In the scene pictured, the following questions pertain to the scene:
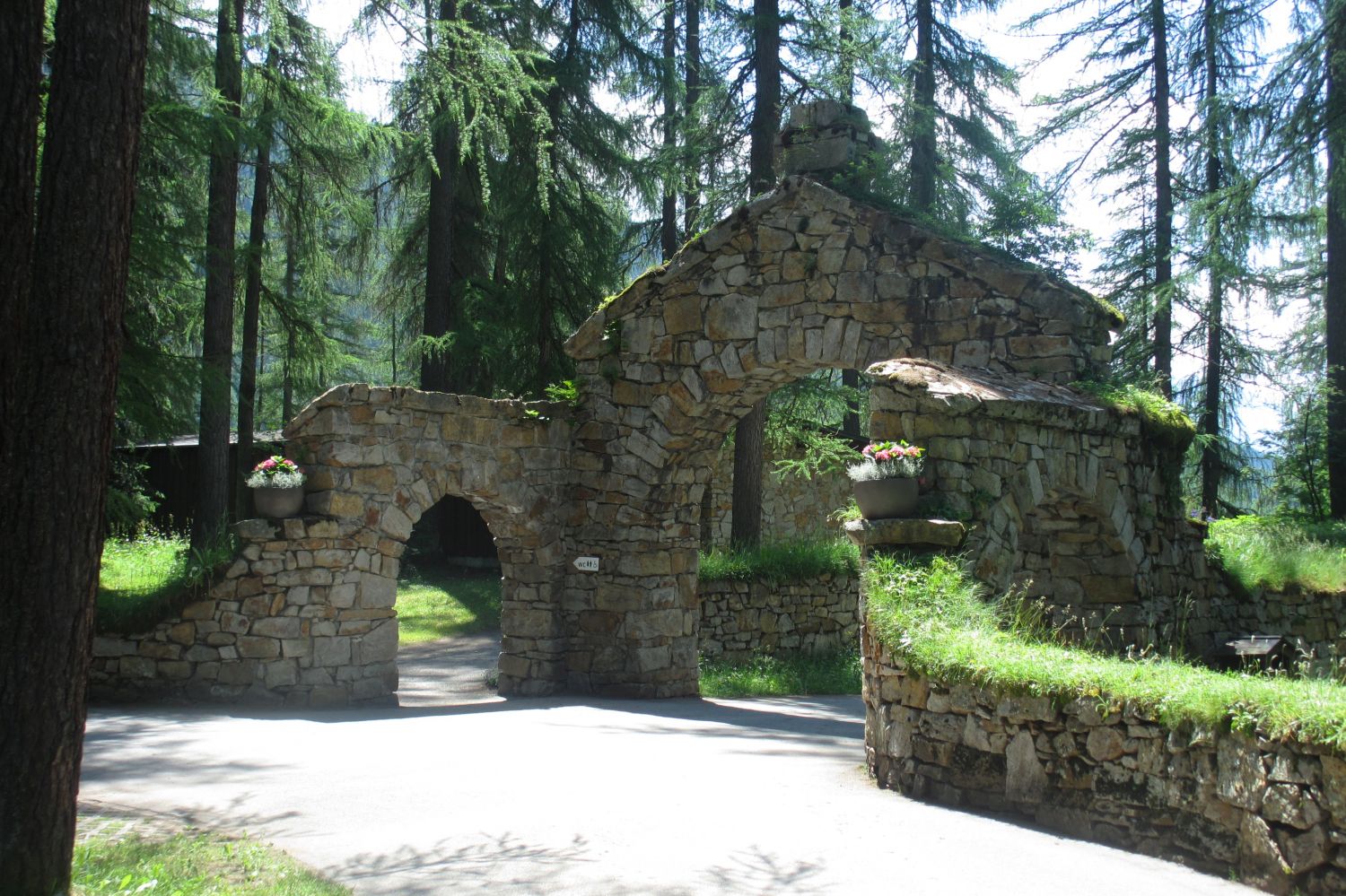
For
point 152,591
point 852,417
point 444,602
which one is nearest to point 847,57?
point 852,417

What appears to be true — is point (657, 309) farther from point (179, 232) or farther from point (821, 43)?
point (821, 43)

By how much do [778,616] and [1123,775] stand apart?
937cm

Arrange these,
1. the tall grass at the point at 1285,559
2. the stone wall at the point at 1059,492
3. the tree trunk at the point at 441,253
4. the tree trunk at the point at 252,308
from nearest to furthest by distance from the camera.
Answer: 1. the stone wall at the point at 1059,492
2. the tall grass at the point at 1285,559
3. the tree trunk at the point at 252,308
4. the tree trunk at the point at 441,253

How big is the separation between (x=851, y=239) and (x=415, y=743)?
6.26m

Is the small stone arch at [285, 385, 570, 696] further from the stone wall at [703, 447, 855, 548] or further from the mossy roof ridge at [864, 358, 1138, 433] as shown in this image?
the stone wall at [703, 447, 855, 548]

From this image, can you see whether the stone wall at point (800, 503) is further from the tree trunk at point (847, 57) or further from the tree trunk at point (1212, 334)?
the tree trunk at point (847, 57)

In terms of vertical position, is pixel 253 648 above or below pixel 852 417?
below

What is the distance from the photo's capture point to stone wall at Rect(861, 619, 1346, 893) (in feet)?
13.9

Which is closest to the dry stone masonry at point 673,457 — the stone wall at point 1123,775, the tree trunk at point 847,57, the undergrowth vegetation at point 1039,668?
the undergrowth vegetation at point 1039,668

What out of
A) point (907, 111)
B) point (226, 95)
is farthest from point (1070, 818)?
point (907, 111)

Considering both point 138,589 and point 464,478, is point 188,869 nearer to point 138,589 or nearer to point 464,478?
point 138,589

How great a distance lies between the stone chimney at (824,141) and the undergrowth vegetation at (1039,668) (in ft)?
17.9

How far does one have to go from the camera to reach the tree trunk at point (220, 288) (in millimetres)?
13109

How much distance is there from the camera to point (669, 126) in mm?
18766
